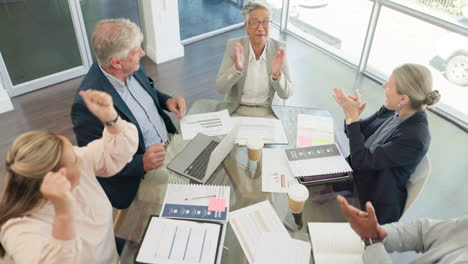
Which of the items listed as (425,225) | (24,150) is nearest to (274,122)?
(425,225)

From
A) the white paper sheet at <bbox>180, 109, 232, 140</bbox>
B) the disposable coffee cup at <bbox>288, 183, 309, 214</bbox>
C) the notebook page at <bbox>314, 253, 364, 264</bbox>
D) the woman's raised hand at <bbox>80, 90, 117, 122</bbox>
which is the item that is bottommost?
the notebook page at <bbox>314, 253, 364, 264</bbox>

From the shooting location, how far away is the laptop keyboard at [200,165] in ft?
5.88

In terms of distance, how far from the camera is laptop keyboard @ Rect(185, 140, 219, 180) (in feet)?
5.88

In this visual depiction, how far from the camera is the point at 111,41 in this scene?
72.1 inches

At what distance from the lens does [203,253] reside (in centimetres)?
142

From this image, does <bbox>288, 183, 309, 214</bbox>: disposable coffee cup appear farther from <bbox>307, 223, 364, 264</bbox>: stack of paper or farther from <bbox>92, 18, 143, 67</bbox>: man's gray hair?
<bbox>92, 18, 143, 67</bbox>: man's gray hair

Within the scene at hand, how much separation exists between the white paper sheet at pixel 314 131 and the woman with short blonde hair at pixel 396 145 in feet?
0.41

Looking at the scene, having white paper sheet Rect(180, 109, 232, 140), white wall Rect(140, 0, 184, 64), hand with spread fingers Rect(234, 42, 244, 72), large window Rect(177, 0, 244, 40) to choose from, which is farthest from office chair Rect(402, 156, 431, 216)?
large window Rect(177, 0, 244, 40)

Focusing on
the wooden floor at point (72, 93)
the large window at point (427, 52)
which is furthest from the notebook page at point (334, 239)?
the large window at point (427, 52)

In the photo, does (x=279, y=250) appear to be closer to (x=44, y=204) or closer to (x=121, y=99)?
(x=44, y=204)

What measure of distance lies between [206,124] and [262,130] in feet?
1.14

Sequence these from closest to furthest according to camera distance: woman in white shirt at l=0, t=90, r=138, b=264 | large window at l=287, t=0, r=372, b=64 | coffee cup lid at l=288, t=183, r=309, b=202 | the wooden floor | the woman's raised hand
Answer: woman in white shirt at l=0, t=90, r=138, b=264
the woman's raised hand
coffee cup lid at l=288, t=183, r=309, b=202
the wooden floor
large window at l=287, t=0, r=372, b=64

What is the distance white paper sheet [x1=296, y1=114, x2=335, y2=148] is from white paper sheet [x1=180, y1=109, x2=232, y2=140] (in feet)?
1.42

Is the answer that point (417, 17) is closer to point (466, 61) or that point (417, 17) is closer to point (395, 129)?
point (466, 61)
